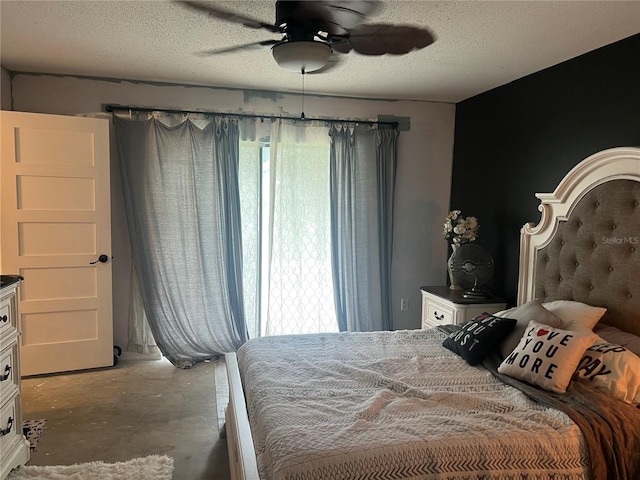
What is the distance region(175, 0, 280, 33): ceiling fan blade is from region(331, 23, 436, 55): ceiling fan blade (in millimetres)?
435

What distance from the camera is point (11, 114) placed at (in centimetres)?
338

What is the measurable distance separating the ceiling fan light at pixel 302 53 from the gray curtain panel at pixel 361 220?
177 cm

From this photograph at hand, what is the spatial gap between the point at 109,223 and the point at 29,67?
126 centimetres

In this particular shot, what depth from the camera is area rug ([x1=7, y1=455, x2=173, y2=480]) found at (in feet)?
7.66

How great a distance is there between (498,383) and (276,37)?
221 centimetres

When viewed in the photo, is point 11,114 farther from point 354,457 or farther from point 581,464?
point 581,464

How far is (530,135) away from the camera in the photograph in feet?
11.3

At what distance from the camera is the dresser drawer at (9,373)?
89.8 inches

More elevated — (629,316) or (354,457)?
(629,316)

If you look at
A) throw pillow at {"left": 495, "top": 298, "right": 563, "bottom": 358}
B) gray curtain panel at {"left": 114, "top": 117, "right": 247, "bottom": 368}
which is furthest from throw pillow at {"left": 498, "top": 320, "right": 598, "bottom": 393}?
gray curtain panel at {"left": 114, "top": 117, "right": 247, "bottom": 368}

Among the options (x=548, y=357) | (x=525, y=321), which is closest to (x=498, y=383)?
(x=548, y=357)

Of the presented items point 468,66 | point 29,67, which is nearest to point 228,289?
point 29,67

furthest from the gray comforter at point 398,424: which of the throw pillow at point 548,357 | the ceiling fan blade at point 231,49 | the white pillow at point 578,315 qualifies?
the ceiling fan blade at point 231,49

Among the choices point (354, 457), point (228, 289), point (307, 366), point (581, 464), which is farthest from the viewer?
point (228, 289)
